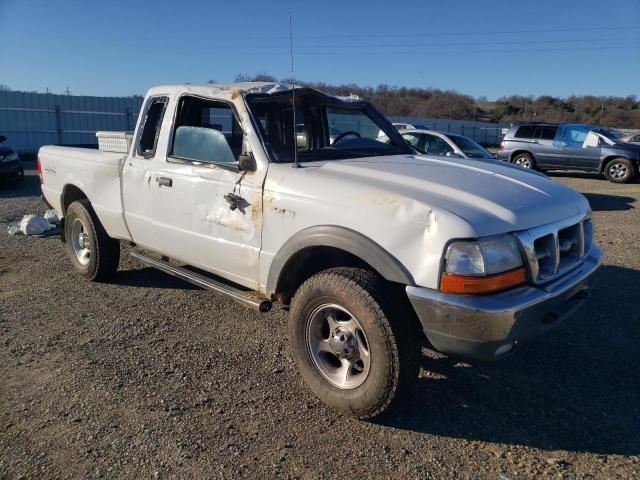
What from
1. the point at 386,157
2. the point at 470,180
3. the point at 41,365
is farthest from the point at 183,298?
the point at 470,180

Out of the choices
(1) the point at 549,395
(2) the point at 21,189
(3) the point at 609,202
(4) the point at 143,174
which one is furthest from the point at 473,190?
(2) the point at 21,189

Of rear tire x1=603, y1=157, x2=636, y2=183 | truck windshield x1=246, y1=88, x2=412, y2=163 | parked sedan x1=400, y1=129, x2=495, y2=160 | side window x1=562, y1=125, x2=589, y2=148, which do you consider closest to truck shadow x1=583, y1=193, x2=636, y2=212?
parked sedan x1=400, y1=129, x2=495, y2=160

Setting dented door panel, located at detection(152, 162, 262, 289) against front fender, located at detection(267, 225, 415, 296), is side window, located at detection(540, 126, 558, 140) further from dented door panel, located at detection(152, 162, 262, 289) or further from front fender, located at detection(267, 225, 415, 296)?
front fender, located at detection(267, 225, 415, 296)

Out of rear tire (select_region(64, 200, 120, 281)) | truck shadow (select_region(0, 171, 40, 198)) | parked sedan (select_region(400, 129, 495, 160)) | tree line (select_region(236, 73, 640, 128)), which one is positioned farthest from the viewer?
tree line (select_region(236, 73, 640, 128))

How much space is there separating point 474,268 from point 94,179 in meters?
3.99

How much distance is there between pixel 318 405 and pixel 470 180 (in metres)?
1.74

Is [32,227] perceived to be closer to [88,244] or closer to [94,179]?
[88,244]

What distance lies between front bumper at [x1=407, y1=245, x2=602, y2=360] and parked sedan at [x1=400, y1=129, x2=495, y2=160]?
7.87 m

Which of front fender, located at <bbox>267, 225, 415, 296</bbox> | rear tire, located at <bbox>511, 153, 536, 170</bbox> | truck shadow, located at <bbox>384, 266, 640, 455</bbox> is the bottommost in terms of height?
truck shadow, located at <bbox>384, 266, 640, 455</bbox>

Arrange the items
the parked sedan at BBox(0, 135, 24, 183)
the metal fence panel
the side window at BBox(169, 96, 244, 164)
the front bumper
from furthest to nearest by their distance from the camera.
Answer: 1. the metal fence panel
2. the parked sedan at BBox(0, 135, 24, 183)
3. the side window at BBox(169, 96, 244, 164)
4. the front bumper

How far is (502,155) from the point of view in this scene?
698 inches

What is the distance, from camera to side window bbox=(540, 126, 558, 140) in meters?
17.1

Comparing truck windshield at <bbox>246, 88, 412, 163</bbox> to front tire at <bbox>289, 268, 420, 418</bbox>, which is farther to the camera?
truck windshield at <bbox>246, 88, 412, 163</bbox>

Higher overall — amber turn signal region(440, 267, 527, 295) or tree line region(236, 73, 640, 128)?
tree line region(236, 73, 640, 128)
